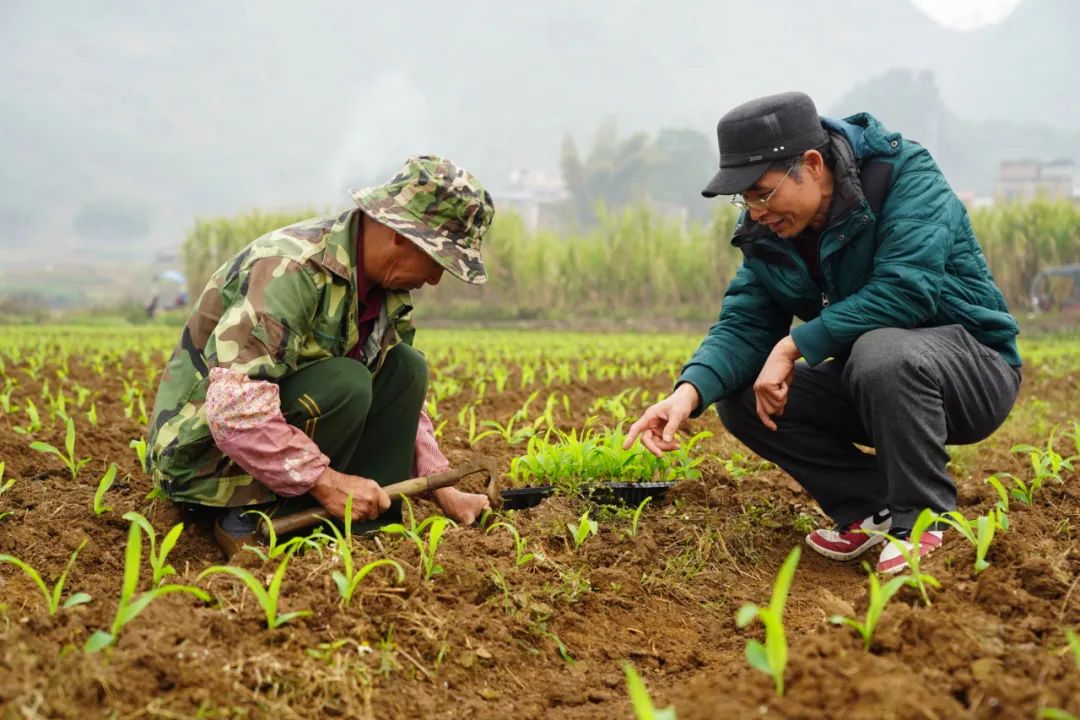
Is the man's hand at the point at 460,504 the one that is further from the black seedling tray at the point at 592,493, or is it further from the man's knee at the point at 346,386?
the man's knee at the point at 346,386

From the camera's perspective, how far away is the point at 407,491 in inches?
122

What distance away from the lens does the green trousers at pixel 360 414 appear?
3.05 m

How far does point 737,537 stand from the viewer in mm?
3465

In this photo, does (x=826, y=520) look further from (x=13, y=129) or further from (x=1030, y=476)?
(x=13, y=129)

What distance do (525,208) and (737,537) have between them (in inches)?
3634

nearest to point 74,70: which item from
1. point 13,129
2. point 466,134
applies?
point 13,129

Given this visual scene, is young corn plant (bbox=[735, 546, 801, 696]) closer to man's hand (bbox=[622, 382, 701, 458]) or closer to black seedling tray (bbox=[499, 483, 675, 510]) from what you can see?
man's hand (bbox=[622, 382, 701, 458])

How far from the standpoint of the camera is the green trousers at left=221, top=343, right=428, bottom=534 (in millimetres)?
3047

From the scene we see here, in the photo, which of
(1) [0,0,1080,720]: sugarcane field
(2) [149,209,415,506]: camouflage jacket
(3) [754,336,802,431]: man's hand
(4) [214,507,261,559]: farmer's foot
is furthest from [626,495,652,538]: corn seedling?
(4) [214,507,261,559]: farmer's foot

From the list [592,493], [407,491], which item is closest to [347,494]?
[407,491]

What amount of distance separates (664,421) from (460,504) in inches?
28.5

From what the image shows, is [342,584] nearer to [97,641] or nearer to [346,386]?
[97,641]

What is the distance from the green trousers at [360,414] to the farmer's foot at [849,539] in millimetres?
1445

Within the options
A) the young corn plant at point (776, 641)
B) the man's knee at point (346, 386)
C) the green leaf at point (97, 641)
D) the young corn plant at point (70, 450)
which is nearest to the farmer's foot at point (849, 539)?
the man's knee at point (346, 386)
